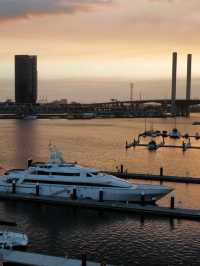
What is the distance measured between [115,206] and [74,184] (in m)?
4.00

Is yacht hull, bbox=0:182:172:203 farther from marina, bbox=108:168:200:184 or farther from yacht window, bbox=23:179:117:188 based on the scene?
marina, bbox=108:168:200:184

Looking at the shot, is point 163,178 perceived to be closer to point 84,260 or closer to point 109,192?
point 109,192

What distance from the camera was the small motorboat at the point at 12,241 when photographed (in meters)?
26.1

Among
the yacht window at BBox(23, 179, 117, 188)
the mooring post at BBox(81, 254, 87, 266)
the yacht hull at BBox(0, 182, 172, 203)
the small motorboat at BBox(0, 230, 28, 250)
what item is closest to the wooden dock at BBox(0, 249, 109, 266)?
the mooring post at BBox(81, 254, 87, 266)

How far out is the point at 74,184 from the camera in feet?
124

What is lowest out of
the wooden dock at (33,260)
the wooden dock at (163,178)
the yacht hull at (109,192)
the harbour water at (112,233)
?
the harbour water at (112,233)

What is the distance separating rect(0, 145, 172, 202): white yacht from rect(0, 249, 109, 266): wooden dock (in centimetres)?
1238

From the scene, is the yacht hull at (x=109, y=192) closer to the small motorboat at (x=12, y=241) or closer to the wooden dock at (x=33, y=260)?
the small motorboat at (x=12, y=241)

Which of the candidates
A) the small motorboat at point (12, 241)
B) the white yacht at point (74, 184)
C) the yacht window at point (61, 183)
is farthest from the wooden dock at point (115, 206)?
the small motorboat at point (12, 241)

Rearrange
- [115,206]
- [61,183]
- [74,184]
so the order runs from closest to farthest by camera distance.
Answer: [115,206] → [74,184] → [61,183]

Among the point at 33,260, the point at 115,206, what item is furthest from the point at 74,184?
the point at 33,260

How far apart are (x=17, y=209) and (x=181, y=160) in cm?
3761

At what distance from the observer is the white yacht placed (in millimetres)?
36812

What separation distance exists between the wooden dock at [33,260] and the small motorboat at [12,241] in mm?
1073
